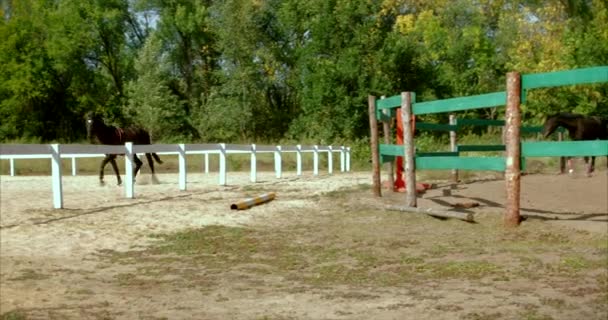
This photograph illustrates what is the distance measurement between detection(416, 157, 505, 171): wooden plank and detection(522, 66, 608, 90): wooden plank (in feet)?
3.52

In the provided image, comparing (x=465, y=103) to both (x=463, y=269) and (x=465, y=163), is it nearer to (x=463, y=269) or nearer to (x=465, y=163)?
(x=465, y=163)

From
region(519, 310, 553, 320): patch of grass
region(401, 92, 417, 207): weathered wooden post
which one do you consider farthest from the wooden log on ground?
region(519, 310, 553, 320): patch of grass

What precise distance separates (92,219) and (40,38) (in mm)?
39844

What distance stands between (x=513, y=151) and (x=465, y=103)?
1.60 meters

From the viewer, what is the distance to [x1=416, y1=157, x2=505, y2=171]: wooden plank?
29.3 ft

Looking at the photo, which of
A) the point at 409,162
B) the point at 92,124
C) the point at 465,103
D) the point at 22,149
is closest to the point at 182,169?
the point at 92,124

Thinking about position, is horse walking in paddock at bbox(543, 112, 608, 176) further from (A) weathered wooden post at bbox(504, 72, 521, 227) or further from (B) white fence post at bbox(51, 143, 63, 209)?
(B) white fence post at bbox(51, 143, 63, 209)

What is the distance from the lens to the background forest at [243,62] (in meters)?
40.3

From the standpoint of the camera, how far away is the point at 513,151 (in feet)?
27.9

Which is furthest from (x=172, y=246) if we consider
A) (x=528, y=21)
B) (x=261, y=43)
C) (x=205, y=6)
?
(x=205, y=6)

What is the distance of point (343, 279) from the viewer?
5.87 metres

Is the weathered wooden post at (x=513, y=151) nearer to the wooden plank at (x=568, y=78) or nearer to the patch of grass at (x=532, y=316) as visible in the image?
the wooden plank at (x=568, y=78)

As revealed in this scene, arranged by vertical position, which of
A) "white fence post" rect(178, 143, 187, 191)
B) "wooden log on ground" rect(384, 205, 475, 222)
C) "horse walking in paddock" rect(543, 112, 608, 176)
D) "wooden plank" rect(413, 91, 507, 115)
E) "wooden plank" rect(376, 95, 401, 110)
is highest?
"wooden plank" rect(376, 95, 401, 110)

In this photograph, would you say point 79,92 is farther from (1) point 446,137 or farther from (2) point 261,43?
(1) point 446,137
